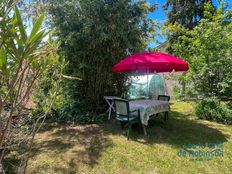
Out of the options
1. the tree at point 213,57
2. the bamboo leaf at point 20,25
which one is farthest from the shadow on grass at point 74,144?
the tree at point 213,57

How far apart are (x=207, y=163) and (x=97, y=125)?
311cm

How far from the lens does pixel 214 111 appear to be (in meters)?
5.70

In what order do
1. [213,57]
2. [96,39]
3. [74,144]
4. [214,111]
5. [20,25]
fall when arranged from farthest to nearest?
[214,111]
[213,57]
[96,39]
[74,144]
[20,25]

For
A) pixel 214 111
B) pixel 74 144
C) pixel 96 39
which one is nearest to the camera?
pixel 74 144

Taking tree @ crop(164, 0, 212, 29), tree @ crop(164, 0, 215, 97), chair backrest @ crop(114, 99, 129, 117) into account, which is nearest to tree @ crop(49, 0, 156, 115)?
chair backrest @ crop(114, 99, 129, 117)

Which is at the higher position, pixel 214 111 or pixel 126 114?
pixel 126 114

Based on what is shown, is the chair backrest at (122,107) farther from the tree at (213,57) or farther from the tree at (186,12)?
the tree at (186,12)

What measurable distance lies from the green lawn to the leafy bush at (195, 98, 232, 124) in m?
0.41

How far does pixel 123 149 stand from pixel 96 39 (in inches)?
131

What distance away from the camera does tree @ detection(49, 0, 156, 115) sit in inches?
205

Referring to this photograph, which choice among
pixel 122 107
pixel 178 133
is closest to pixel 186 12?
pixel 178 133

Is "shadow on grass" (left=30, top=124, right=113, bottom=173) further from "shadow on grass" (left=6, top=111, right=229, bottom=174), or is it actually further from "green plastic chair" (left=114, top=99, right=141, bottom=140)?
"green plastic chair" (left=114, top=99, right=141, bottom=140)

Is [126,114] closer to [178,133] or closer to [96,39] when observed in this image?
[178,133]

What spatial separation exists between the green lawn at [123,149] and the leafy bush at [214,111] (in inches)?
16.3
